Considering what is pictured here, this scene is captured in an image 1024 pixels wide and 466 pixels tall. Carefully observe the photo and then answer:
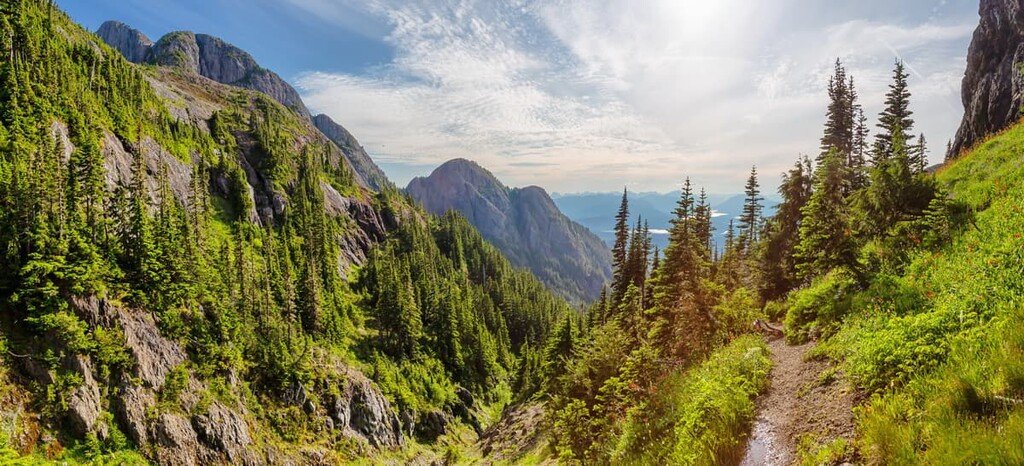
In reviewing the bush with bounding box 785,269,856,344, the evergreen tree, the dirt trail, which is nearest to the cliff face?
the evergreen tree

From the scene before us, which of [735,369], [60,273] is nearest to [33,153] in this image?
[60,273]

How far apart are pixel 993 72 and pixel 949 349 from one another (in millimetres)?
73030

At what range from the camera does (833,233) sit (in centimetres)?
1705

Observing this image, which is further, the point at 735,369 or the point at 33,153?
the point at 33,153

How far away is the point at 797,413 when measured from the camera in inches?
416

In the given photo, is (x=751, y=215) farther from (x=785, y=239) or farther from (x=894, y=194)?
(x=894, y=194)

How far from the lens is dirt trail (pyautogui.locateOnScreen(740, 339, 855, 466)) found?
9.15m

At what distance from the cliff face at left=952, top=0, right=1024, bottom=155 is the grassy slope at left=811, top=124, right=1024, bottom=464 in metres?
51.1

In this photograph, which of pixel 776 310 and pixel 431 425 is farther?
pixel 431 425

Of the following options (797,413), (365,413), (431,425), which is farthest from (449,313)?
(797,413)

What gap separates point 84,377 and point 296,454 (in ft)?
76.8

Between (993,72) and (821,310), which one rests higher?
(993,72)

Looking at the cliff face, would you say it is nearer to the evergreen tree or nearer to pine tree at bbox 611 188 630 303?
pine tree at bbox 611 188 630 303

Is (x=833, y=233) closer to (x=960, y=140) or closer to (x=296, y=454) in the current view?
(x=296, y=454)
